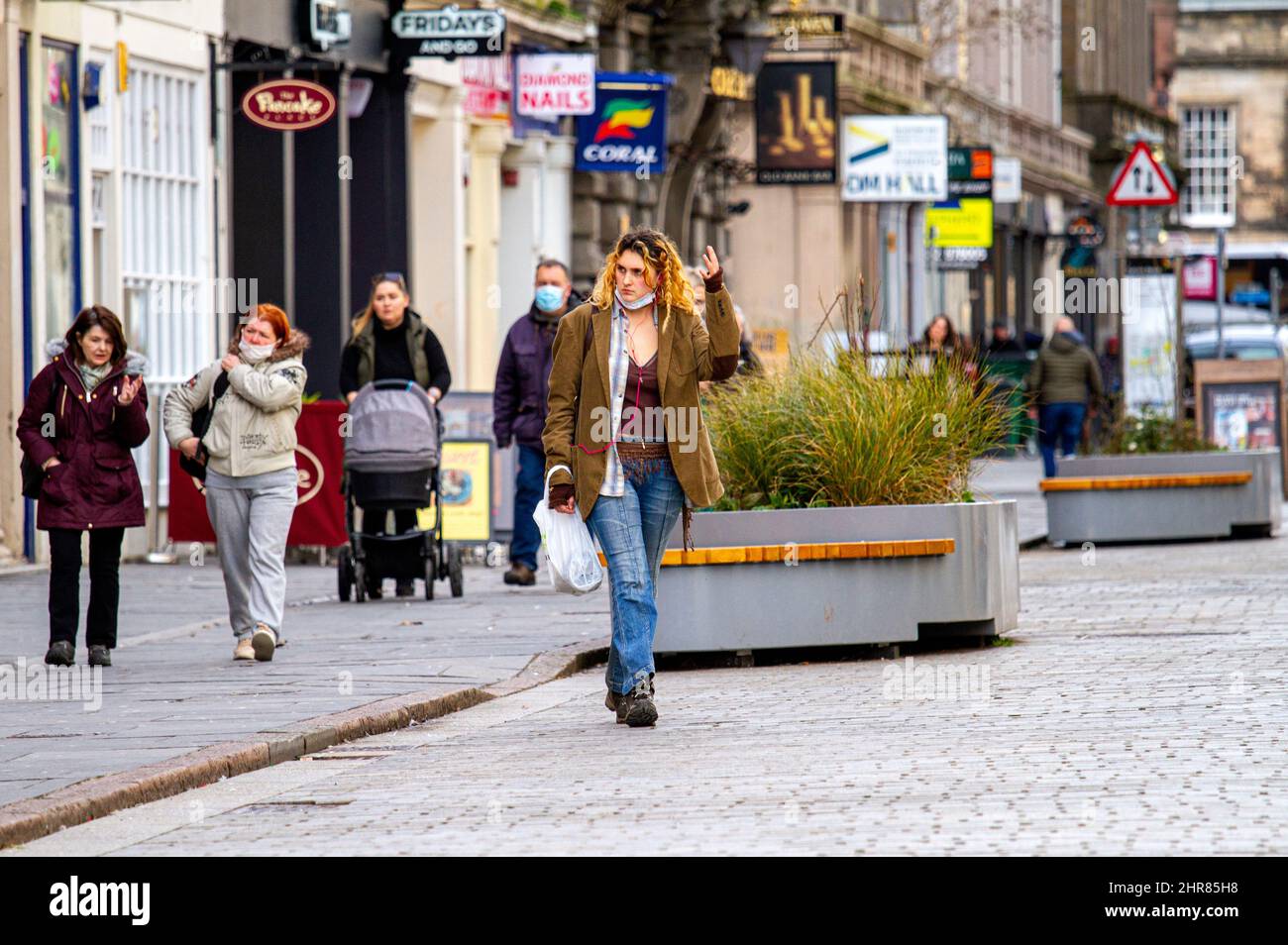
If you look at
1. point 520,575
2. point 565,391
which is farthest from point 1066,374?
point 565,391

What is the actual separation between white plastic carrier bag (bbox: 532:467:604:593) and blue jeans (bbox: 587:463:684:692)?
0.06 metres

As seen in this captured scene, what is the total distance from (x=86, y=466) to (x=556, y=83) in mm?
14736

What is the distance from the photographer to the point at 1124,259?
29.8 m

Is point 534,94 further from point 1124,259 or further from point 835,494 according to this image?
point 835,494

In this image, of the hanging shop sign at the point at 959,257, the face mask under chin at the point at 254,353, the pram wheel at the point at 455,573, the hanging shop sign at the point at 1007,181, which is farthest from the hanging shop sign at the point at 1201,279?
the face mask under chin at the point at 254,353

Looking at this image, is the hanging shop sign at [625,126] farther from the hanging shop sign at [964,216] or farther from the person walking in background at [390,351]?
the hanging shop sign at [964,216]

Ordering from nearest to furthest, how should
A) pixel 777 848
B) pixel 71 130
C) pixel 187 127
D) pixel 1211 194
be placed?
pixel 777 848 < pixel 71 130 < pixel 187 127 < pixel 1211 194

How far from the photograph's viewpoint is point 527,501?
16516 millimetres

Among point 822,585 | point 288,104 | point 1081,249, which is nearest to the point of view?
point 822,585

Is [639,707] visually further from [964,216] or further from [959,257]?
[959,257]

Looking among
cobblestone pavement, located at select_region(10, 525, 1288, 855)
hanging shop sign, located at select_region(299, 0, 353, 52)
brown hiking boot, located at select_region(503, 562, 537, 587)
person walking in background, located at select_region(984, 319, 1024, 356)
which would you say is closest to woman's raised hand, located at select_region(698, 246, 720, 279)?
cobblestone pavement, located at select_region(10, 525, 1288, 855)

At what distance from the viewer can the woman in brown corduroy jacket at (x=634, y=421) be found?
10172mm

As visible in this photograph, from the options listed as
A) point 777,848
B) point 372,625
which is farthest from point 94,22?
point 777,848
